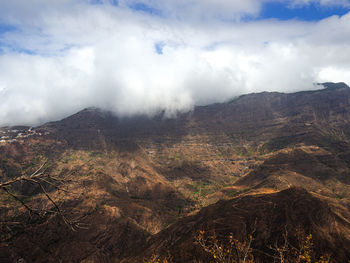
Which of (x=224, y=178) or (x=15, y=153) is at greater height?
(x=15, y=153)

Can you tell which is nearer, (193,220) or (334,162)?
(193,220)

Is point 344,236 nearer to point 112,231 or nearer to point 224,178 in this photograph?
point 112,231

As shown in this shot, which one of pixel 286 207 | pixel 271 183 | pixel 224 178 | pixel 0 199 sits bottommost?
pixel 224 178

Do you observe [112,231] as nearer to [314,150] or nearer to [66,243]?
[66,243]

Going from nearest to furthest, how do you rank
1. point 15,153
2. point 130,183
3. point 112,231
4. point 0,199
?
point 112,231 → point 0,199 → point 130,183 → point 15,153

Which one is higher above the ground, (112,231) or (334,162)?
(334,162)

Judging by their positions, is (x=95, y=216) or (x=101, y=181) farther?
(x=101, y=181)

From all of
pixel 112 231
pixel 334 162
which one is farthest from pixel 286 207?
pixel 334 162

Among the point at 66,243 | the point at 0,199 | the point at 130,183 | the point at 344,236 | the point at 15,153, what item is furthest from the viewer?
the point at 15,153

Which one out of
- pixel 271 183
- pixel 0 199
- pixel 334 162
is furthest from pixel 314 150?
pixel 0 199
